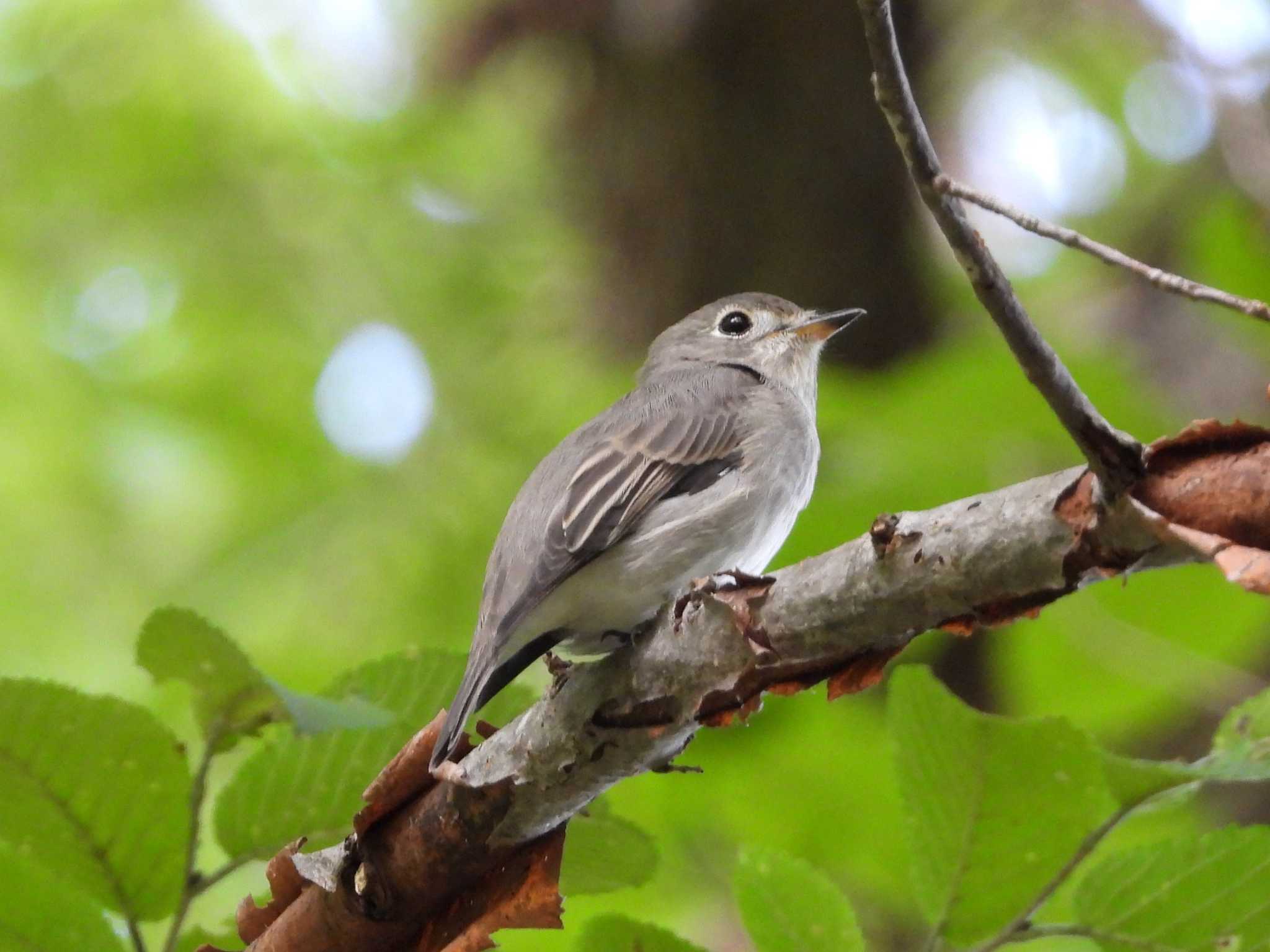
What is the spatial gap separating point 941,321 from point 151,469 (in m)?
4.29

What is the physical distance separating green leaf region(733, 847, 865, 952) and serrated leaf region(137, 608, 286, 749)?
3.03ft

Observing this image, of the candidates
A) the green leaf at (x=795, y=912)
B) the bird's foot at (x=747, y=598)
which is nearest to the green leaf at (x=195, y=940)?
the green leaf at (x=795, y=912)

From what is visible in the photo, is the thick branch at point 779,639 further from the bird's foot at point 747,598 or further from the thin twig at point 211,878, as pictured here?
the thin twig at point 211,878

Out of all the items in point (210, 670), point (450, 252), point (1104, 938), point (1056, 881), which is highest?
point (450, 252)

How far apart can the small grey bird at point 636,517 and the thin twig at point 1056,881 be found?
946mm

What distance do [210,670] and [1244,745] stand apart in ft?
6.02

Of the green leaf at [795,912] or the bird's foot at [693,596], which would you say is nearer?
the bird's foot at [693,596]

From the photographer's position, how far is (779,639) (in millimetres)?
2150

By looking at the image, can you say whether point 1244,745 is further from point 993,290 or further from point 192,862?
point 192,862

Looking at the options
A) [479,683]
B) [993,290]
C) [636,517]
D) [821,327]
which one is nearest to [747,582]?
[993,290]

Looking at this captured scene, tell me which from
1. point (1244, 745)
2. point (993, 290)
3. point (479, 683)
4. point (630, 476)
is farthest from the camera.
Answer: point (630, 476)

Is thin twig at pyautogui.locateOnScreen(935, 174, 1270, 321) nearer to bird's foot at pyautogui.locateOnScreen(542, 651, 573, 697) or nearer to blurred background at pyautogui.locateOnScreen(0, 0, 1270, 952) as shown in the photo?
bird's foot at pyautogui.locateOnScreen(542, 651, 573, 697)

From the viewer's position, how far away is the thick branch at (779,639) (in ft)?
5.95

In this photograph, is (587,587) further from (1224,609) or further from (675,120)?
(675,120)
